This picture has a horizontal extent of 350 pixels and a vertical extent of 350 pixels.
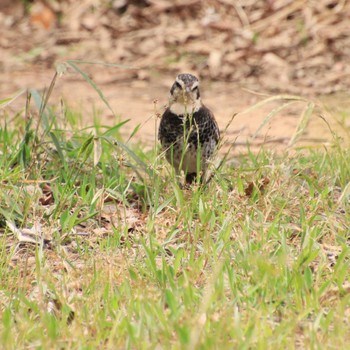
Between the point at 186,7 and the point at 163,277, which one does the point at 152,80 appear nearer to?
the point at 186,7

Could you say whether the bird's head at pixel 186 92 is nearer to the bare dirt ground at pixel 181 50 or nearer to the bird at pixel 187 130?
the bird at pixel 187 130

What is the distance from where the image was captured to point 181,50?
11555mm

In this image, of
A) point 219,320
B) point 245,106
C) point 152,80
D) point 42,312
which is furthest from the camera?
point 152,80

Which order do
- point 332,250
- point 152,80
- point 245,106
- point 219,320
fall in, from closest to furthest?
point 219,320, point 332,250, point 245,106, point 152,80

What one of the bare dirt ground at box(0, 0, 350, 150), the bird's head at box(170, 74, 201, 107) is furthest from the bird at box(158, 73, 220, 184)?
the bare dirt ground at box(0, 0, 350, 150)

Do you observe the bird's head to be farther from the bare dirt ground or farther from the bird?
the bare dirt ground

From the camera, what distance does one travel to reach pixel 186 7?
12.3m

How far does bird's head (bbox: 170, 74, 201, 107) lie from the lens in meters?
6.38

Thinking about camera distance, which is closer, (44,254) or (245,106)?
(44,254)

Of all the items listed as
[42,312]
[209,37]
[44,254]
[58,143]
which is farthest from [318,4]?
[42,312]

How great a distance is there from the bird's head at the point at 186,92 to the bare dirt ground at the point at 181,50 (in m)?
2.81

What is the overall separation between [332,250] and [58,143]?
6.76 feet

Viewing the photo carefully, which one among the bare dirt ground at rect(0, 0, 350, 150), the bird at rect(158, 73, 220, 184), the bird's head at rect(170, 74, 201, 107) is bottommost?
the bare dirt ground at rect(0, 0, 350, 150)

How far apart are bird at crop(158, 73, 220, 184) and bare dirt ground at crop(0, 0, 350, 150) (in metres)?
2.83
